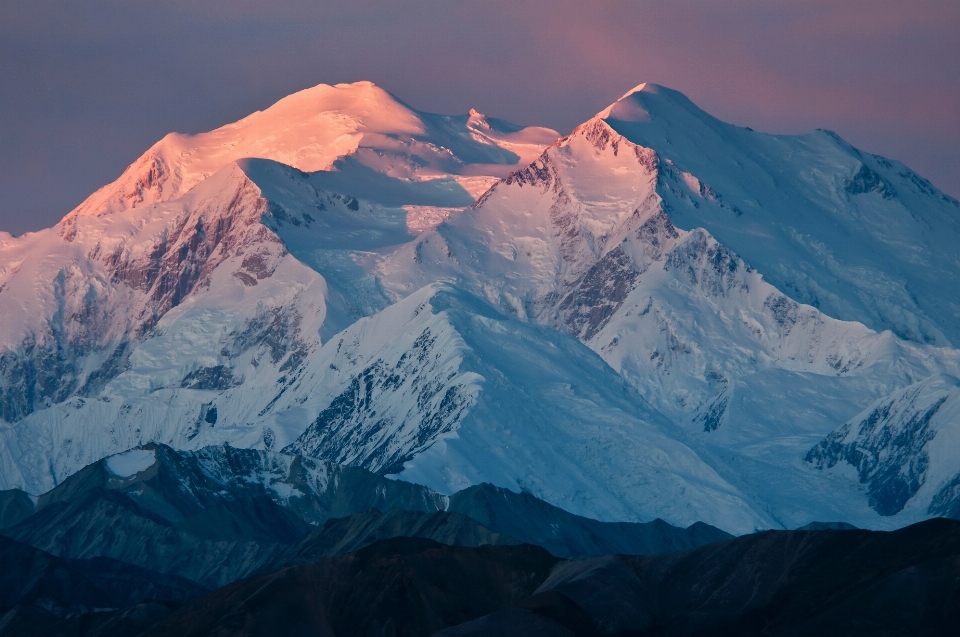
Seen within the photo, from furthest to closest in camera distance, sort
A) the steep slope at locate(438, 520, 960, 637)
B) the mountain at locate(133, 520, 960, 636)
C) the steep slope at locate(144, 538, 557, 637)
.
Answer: the steep slope at locate(144, 538, 557, 637) < the mountain at locate(133, 520, 960, 636) < the steep slope at locate(438, 520, 960, 637)

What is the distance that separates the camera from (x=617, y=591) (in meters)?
171

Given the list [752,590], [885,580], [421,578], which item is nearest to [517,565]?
[421,578]

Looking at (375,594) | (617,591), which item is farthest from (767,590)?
(375,594)

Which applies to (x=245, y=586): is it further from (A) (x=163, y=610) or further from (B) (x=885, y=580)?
(B) (x=885, y=580)

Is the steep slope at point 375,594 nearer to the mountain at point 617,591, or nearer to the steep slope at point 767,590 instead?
the mountain at point 617,591

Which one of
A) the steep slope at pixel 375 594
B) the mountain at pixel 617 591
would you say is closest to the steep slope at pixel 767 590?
the mountain at pixel 617 591

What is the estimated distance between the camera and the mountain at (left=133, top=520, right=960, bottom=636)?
159 meters

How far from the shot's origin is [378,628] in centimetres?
17462

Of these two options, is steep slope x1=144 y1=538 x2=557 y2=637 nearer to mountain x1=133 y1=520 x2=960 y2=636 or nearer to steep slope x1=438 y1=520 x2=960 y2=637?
mountain x1=133 y1=520 x2=960 y2=636

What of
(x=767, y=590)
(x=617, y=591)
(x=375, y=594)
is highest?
(x=767, y=590)

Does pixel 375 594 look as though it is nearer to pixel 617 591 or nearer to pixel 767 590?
pixel 617 591

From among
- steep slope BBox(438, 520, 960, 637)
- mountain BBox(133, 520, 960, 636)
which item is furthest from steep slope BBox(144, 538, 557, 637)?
steep slope BBox(438, 520, 960, 637)

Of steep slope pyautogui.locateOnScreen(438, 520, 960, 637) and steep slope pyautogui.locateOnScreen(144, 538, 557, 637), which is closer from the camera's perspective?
steep slope pyautogui.locateOnScreen(438, 520, 960, 637)

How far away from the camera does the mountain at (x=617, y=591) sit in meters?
159
